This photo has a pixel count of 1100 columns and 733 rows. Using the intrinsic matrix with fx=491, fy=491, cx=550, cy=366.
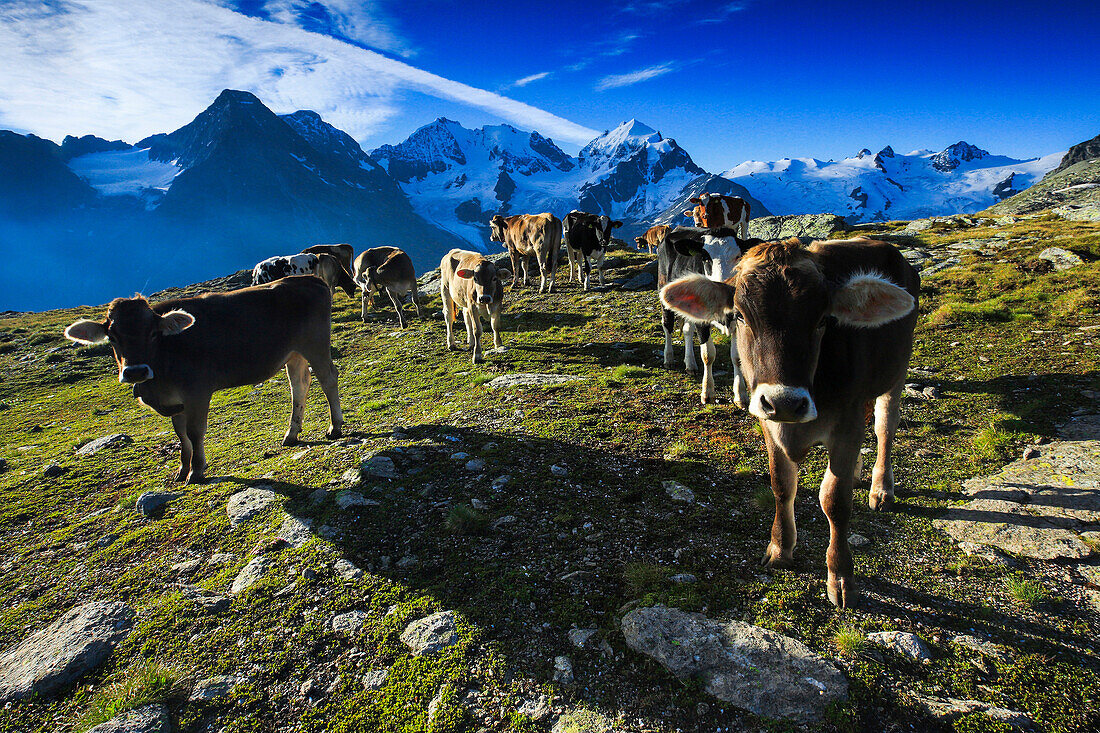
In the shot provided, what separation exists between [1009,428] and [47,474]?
14.1 m

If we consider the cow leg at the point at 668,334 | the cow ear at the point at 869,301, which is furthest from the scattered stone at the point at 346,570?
the cow leg at the point at 668,334

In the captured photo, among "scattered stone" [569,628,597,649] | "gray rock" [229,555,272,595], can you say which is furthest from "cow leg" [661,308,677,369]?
"gray rock" [229,555,272,595]

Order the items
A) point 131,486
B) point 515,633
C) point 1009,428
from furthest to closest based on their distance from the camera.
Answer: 1. point 131,486
2. point 1009,428
3. point 515,633

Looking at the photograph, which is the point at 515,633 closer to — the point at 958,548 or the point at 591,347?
the point at 958,548

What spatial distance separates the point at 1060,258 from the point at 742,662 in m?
19.5

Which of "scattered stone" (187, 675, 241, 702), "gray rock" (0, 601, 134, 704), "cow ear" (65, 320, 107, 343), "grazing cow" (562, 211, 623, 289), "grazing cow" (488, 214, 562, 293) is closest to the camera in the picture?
"scattered stone" (187, 675, 241, 702)

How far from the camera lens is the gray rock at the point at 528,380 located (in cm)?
1012

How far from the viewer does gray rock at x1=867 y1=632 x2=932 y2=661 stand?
340 cm

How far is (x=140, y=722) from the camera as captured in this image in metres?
3.31

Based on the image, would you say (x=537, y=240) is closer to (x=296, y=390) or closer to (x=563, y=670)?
(x=296, y=390)

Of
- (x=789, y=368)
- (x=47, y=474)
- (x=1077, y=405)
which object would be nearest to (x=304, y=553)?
(x=789, y=368)

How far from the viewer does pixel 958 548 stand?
4.48 m

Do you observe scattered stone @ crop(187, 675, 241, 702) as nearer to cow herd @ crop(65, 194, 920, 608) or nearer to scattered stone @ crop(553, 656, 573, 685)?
scattered stone @ crop(553, 656, 573, 685)

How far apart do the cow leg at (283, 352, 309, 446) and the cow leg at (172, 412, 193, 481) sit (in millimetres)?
1369
